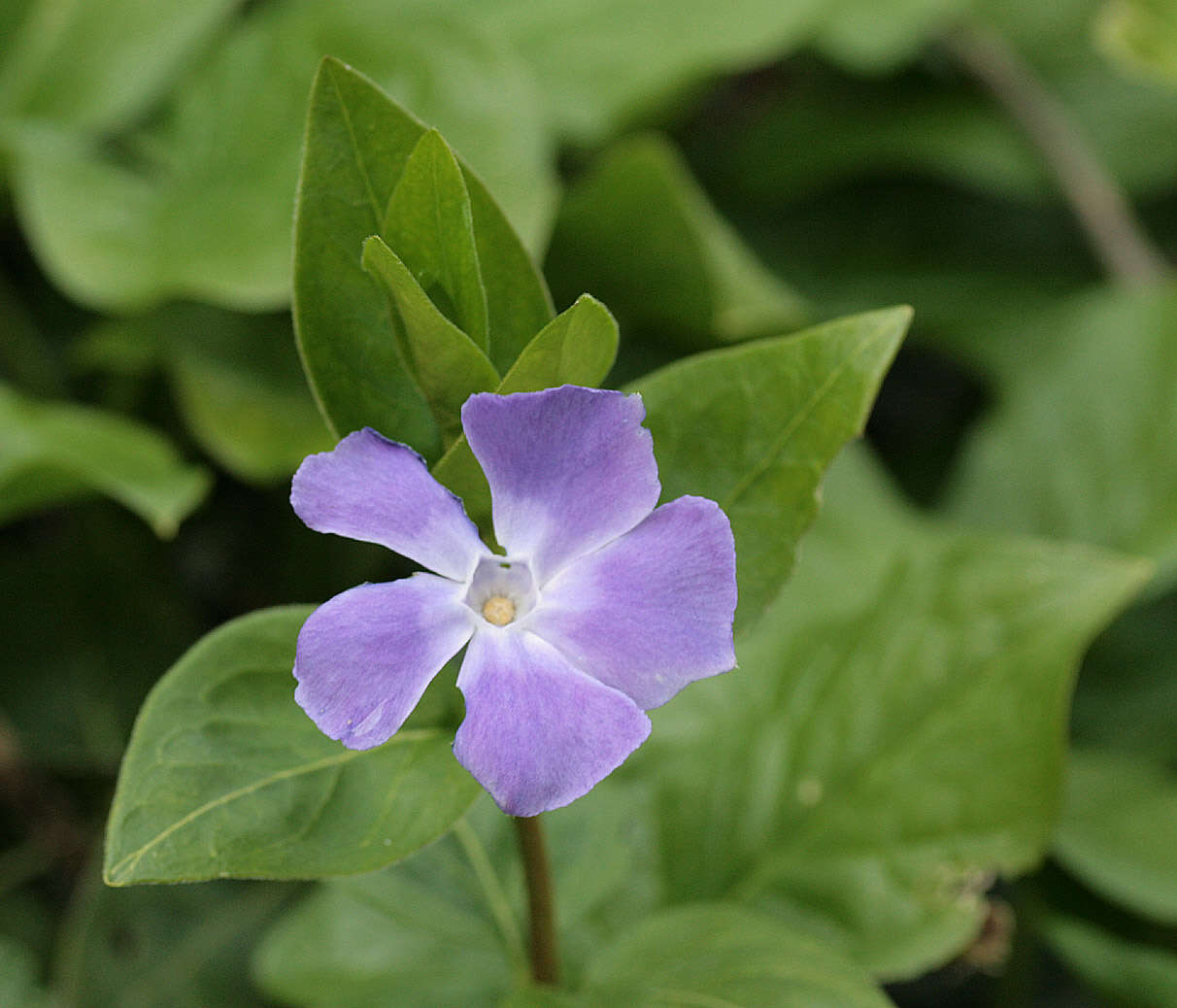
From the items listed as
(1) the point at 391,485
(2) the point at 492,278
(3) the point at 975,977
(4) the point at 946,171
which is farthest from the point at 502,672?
(4) the point at 946,171

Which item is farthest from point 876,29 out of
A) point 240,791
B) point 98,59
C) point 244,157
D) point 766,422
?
point 240,791

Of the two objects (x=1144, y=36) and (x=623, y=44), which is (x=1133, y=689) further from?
(x=623, y=44)

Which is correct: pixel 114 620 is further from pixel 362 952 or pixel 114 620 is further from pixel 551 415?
pixel 551 415

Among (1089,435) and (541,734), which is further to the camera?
(1089,435)

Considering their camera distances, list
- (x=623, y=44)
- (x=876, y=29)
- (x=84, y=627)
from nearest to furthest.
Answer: (x=84, y=627) → (x=623, y=44) → (x=876, y=29)

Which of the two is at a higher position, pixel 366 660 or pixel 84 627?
pixel 366 660

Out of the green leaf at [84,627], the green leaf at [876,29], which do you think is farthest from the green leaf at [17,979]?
the green leaf at [876,29]

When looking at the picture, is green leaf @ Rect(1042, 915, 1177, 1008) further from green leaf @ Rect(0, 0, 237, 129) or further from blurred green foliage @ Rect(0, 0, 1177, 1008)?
green leaf @ Rect(0, 0, 237, 129)

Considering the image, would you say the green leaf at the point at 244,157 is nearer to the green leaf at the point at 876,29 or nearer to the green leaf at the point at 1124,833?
the green leaf at the point at 876,29
